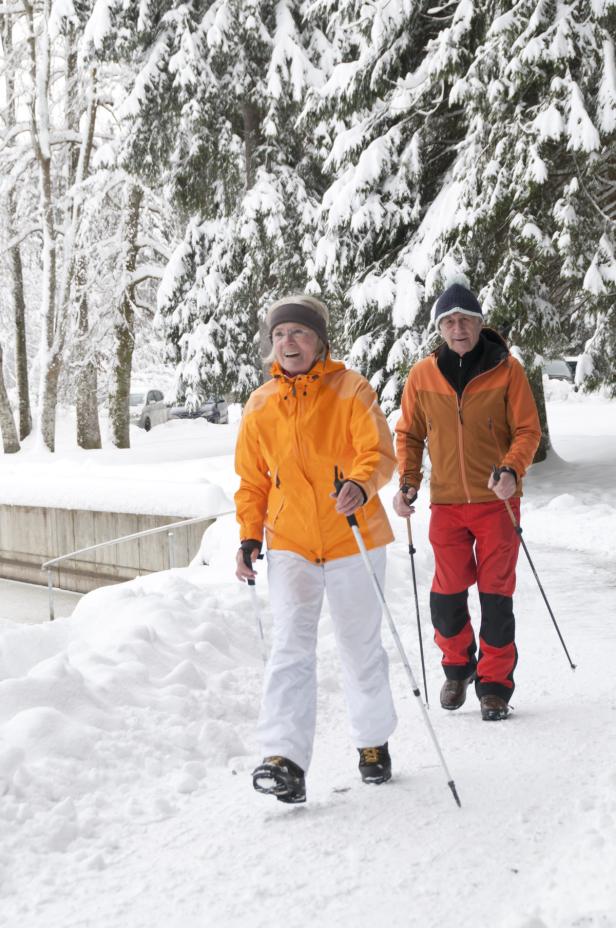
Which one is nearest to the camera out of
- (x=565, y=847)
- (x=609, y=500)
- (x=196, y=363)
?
(x=565, y=847)

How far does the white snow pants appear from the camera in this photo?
12.0 feet

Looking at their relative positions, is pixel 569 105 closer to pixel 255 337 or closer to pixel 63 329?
pixel 255 337

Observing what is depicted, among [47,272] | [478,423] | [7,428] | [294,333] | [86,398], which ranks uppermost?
[47,272]

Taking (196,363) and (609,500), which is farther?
(196,363)

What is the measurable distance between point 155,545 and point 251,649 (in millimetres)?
7116

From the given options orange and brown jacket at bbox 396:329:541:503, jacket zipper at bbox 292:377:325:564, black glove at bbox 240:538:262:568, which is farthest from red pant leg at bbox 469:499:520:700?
black glove at bbox 240:538:262:568

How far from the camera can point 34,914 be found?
2.92 metres

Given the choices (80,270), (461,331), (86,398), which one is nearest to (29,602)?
(86,398)

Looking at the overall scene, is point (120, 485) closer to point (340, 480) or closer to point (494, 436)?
point (494, 436)

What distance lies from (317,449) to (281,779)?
118cm

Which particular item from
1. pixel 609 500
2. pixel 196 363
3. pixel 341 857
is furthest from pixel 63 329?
pixel 341 857

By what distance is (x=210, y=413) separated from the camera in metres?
35.5

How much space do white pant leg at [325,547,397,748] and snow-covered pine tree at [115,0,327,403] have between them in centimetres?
1268

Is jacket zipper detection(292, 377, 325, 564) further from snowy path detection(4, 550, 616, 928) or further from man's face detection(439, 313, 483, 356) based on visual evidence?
man's face detection(439, 313, 483, 356)
